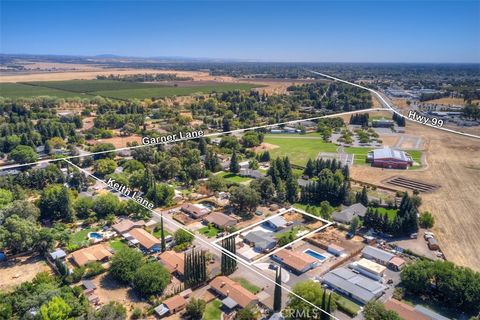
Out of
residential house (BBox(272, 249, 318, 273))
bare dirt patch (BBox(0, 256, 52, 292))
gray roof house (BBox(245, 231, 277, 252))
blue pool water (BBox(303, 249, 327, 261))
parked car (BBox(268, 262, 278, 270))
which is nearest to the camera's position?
bare dirt patch (BBox(0, 256, 52, 292))

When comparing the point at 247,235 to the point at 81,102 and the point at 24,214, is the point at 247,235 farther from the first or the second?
the point at 81,102

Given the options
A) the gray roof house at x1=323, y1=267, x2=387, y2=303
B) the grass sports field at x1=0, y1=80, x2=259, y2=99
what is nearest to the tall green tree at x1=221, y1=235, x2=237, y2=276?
the gray roof house at x1=323, y1=267, x2=387, y2=303

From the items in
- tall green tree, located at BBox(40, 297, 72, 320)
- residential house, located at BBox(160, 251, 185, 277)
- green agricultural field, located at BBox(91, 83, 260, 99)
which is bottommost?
residential house, located at BBox(160, 251, 185, 277)

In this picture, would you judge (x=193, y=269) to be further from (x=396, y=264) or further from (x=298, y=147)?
(x=298, y=147)

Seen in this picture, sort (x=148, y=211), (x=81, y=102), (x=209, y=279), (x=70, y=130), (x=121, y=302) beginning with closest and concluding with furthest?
(x=121, y=302) → (x=209, y=279) → (x=148, y=211) → (x=70, y=130) → (x=81, y=102)

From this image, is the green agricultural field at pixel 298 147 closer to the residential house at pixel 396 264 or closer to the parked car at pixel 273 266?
the residential house at pixel 396 264

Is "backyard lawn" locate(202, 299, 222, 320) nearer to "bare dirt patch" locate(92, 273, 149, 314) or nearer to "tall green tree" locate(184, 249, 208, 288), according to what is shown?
"tall green tree" locate(184, 249, 208, 288)

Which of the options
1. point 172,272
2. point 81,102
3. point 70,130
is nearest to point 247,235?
point 172,272
